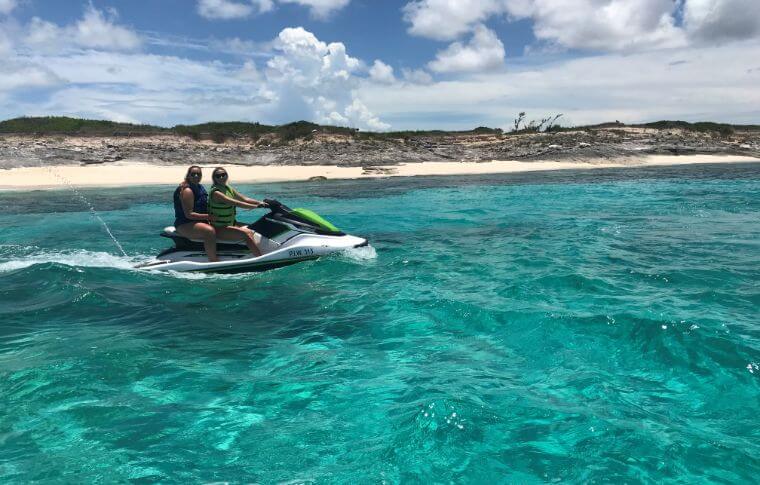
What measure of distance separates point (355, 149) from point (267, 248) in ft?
134

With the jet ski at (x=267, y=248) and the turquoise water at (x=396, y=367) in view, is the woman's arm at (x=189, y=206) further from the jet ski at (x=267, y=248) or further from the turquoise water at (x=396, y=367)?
the turquoise water at (x=396, y=367)

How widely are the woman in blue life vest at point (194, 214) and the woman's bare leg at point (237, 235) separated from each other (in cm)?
15

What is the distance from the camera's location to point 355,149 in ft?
163

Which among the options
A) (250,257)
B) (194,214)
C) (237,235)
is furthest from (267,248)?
(194,214)

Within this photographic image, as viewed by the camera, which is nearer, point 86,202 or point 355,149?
point 86,202

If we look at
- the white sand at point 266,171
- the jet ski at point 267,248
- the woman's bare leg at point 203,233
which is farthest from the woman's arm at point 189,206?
the white sand at point 266,171

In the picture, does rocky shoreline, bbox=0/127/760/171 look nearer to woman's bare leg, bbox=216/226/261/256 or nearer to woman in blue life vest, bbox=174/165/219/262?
woman's bare leg, bbox=216/226/261/256

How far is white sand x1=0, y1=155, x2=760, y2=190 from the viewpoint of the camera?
116 feet

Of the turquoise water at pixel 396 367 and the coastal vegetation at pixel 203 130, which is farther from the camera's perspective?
the coastal vegetation at pixel 203 130

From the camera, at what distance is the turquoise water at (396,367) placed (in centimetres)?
375

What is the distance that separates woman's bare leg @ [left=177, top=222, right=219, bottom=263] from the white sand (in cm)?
2808

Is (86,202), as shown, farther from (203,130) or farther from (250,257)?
(203,130)

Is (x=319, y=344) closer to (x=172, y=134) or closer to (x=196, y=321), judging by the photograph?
(x=196, y=321)

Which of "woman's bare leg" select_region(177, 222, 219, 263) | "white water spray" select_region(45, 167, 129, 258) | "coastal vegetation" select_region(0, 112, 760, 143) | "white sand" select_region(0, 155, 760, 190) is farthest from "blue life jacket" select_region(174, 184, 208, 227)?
"coastal vegetation" select_region(0, 112, 760, 143)
